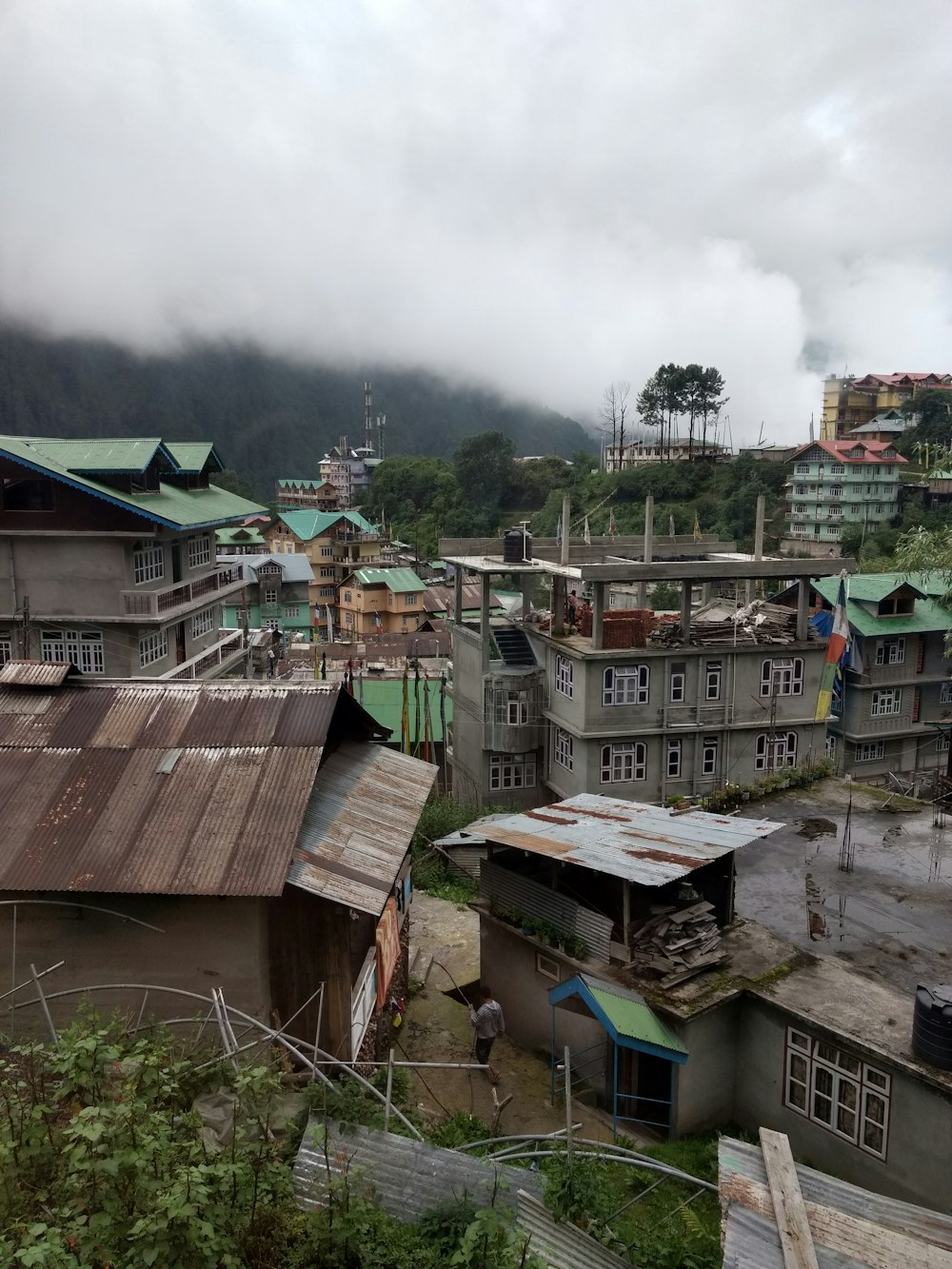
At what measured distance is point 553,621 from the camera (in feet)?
100

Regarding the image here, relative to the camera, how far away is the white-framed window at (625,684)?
27656 mm

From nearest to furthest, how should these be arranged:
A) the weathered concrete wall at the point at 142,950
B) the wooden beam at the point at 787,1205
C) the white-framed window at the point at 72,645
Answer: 1. the wooden beam at the point at 787,1205
2. the weathered concrete wall at the point at 142,950
3. the white-framed window at the point at 72,645

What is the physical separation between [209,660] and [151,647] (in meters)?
6.05

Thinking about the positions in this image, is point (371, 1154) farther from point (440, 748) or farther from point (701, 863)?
point (440, 748)

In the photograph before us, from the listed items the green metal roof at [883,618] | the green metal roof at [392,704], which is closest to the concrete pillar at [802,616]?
the green metal roof at [883,618]

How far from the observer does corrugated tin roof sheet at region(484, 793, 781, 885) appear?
1406cm

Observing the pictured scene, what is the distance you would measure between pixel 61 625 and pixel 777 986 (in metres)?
24.7

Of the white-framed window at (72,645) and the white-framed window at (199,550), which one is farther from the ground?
the white-framed window at (199,550)

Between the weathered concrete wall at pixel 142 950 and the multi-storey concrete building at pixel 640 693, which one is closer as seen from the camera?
the weathered concrete wall at pixel 142 950

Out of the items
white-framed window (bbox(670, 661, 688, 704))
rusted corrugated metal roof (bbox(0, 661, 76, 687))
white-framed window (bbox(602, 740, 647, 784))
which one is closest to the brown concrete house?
rusted corrugated metal roof (bbox(0, 661, 76, 687))

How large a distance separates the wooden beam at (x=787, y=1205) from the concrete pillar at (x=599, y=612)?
19373 millimetres

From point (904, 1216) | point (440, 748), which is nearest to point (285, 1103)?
point (904, 1216)

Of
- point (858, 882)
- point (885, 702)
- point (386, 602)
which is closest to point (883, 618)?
point (885, 702)

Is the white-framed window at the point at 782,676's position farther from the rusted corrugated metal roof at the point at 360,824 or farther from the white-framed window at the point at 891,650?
the rusted corrugated metal roof at the point at 360,824
